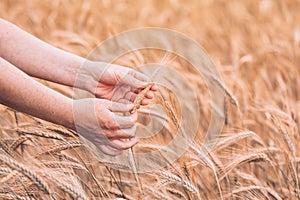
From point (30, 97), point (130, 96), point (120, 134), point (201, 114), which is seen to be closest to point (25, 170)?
point (30, 97)

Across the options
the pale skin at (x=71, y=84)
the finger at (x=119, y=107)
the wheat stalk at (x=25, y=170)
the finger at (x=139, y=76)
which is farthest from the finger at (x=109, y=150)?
the wheat stalk at (x=25, y=170)

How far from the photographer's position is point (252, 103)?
219cm

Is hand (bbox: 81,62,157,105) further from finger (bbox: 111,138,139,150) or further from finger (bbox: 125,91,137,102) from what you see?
finger (bbox: 111,138,139,150)

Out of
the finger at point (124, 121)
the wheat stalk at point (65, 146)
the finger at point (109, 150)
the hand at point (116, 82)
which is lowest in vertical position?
the wheat stalk at point (65, 146)

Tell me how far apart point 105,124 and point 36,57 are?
1.14 feet

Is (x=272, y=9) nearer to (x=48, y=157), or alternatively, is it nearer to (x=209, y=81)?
(x=209, y=81)

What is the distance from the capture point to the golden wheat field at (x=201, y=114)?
1.37 m

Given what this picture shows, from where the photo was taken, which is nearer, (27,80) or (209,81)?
(27,80)

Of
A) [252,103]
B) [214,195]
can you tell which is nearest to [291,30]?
[252,103]

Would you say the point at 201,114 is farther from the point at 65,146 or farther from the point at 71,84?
the point at 65,146

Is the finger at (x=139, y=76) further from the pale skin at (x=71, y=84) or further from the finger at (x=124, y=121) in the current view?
the finger at (x=124, y=121)

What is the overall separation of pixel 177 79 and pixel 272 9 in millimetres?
2256

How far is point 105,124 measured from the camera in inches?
53.2

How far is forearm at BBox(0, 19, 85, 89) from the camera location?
61.1 inches
